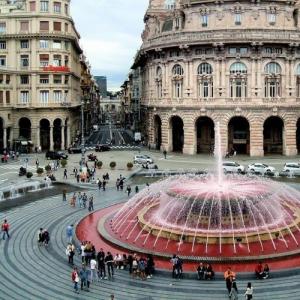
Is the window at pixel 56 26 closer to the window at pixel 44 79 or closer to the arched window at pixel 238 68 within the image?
the window at pixel 44 79

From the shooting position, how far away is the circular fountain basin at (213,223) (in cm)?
2995

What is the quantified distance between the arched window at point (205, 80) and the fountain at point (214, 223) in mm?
41066

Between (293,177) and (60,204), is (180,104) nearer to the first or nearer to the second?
(293,177)

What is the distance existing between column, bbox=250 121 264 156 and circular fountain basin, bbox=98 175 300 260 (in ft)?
128

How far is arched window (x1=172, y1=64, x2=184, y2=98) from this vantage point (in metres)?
79.5

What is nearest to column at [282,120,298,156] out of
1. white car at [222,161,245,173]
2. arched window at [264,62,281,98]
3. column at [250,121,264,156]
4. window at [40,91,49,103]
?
column at [250,121,264,156]

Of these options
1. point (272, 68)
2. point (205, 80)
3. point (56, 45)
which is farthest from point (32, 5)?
point (272, 68)

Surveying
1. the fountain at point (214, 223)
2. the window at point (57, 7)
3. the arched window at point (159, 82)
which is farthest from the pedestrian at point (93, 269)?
the window at point (57, 7)

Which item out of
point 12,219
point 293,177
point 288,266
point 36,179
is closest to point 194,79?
point 293,177

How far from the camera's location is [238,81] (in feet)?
251

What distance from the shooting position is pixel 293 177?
59.0m

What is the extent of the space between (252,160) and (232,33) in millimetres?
17911

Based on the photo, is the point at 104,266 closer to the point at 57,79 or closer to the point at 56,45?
the point at 57,79

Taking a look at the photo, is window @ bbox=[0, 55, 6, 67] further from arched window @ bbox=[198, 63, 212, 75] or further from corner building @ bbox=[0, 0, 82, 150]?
arched window @ bbox=[198, 63, 212, 75]
